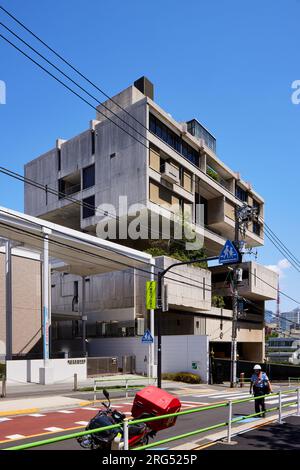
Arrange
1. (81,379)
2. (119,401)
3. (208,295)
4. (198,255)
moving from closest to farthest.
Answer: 1. (119,401)
2. (81,379)
3. (208,295)
4. (198,255)

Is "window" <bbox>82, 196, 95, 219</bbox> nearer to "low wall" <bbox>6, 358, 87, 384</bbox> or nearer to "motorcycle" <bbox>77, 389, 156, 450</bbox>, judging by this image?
"low wall" <bbox>6, 358, 87, 384</bbox>

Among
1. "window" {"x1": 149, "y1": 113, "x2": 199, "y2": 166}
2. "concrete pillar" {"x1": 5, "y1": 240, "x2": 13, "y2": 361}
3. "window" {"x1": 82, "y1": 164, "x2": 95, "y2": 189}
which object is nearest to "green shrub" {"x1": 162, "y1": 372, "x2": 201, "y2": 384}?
"concrete pillar" {"x1": 5, "y1": 240, "x2": 13, "y2": 361}

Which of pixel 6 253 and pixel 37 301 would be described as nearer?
pixel 6 253

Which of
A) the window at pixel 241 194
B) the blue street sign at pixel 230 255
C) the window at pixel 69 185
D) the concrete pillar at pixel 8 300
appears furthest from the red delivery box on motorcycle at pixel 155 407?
the window at pixel 241 194

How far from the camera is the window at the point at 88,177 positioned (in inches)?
2058

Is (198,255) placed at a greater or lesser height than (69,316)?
greater

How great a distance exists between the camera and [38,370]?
28984 mm

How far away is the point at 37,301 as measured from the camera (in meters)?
36.1

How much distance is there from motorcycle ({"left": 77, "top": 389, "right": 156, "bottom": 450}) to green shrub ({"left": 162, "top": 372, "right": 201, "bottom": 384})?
1060 inches

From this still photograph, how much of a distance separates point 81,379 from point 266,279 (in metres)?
35.1

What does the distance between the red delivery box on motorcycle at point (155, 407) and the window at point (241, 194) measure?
58.8 meters
